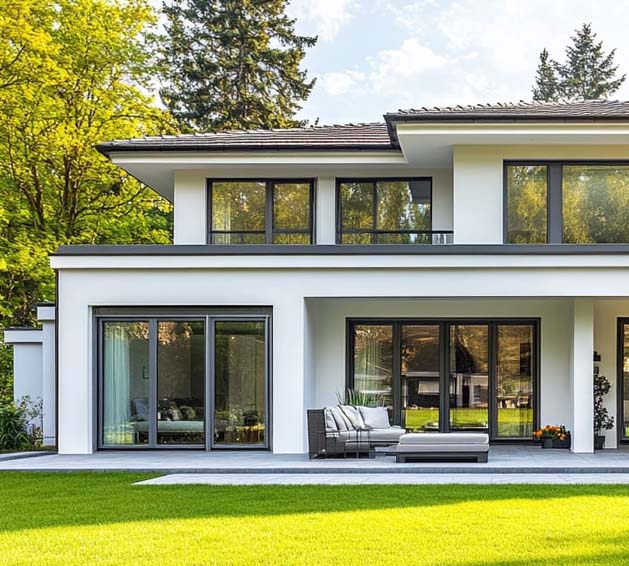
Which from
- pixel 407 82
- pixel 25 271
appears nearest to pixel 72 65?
pixel 25 271

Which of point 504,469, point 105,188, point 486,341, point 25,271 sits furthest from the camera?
point 105,188

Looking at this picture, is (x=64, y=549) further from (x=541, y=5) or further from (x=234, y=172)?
(x=541, y=5)

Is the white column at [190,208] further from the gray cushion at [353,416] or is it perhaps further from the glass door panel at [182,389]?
the gray cushion at [353,416]

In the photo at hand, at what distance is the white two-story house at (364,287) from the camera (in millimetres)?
14656

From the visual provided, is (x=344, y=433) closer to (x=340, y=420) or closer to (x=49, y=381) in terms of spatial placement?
(x=340, y=420)

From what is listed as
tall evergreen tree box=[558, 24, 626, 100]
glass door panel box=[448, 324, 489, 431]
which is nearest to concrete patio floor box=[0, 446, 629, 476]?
glass door panel box=[448, 324, 489, 431]

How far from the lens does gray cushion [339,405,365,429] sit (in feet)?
47.8

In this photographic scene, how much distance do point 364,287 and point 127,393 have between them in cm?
468

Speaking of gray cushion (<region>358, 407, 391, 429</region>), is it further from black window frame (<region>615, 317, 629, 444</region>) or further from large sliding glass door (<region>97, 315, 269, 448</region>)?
black window frame (<region>615, 317, 629, 444</region>)

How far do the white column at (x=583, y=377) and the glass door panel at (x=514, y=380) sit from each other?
1.74 meters

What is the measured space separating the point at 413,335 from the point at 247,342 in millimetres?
3925

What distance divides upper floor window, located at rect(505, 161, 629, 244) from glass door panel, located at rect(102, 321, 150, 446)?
24.2 feet

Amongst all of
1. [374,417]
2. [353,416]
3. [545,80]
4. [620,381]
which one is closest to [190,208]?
[353,416]

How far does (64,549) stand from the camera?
759cm
